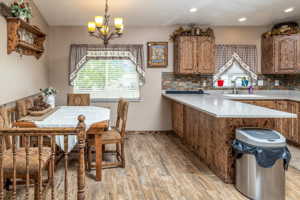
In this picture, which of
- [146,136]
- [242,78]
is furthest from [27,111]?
[242,78]

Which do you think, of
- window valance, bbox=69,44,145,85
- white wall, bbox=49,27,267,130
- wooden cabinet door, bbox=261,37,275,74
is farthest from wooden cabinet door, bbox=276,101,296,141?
window valance, bbox=69,44,145,85

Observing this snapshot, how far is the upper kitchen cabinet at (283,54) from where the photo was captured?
5.32 metres

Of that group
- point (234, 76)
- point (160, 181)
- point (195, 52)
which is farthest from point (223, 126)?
point (234, 76)

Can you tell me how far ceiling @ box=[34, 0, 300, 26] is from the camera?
190 inches

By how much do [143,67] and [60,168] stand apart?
9.77 feet

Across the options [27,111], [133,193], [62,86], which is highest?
[62,86]

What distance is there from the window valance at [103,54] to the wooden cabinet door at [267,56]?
2.67 metres

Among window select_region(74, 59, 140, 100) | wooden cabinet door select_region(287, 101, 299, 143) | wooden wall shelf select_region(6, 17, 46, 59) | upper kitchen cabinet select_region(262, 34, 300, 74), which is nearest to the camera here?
wooden wall shelf select_region(6, 17, 46, 59)

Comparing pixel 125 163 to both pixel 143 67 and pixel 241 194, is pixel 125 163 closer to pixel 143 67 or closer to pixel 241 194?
pixel 241 194

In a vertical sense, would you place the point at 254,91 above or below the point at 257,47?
below

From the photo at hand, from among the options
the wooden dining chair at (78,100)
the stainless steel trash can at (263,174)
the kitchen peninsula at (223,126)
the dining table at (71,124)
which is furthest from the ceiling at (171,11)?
the stainless steel trash can at (263,174)

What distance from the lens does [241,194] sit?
287 centimetres

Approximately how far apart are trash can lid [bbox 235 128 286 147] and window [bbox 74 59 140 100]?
3.45 metres

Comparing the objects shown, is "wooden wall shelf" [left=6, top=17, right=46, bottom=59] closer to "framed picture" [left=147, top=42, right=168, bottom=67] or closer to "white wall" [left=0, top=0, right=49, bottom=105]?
"white wall" [left=0, top=0, right=49, bottom=105]
